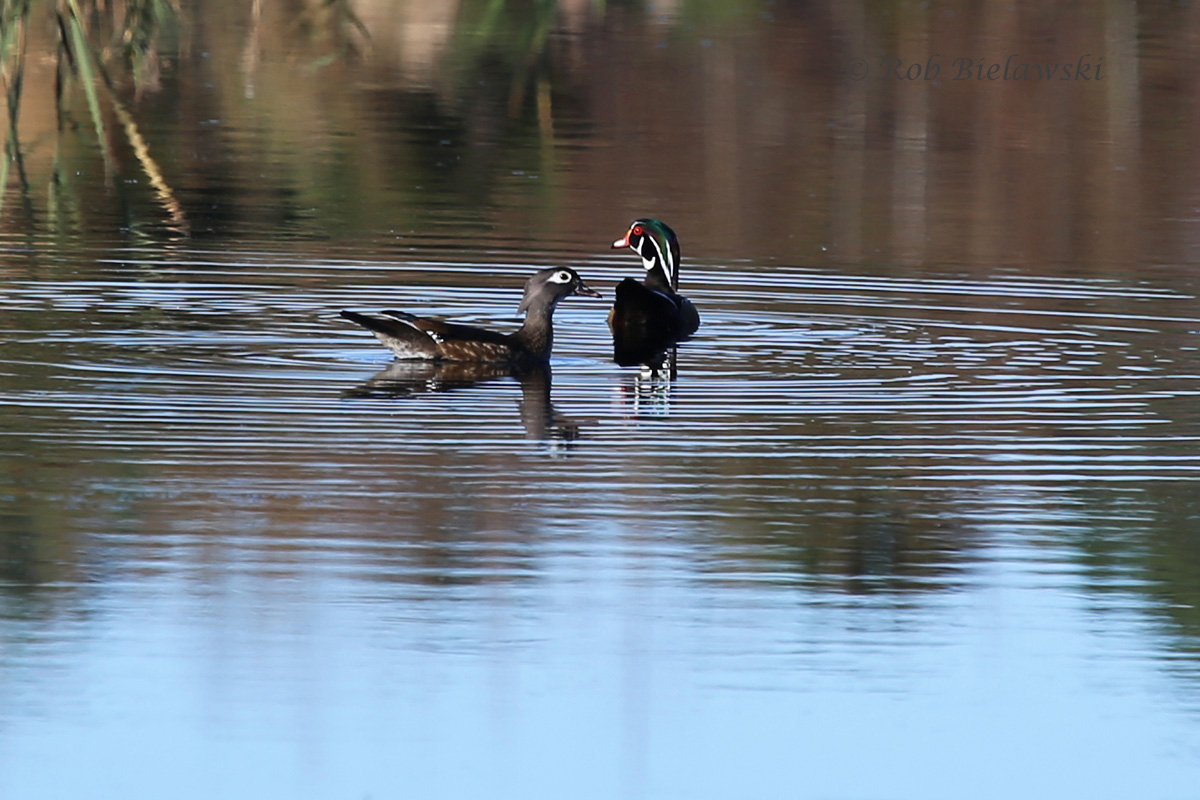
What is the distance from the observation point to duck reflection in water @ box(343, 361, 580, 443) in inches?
420

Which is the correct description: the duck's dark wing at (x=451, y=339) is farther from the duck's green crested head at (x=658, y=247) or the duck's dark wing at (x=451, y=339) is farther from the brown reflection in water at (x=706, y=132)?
the duck's green crested head at (x=658, y=247)

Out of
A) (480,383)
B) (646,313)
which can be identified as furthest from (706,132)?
(480,383)

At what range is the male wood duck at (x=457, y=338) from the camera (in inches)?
486

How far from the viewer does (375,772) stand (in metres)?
6.13

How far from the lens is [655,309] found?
44.4 ft

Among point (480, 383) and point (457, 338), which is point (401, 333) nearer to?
point (457, 338)

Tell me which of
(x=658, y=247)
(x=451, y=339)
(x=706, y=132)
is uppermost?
(x=706, y=132)

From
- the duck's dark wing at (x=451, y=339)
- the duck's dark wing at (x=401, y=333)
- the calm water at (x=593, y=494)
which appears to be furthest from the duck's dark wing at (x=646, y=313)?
the duck's dark wing at (x=401, y=333)

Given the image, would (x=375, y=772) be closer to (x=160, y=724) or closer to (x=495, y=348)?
(x=160, y=724)

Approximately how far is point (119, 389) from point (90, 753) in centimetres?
510

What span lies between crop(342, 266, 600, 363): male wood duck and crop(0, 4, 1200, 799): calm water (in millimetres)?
231

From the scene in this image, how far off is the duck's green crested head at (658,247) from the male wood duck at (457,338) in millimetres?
1992

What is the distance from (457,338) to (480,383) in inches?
13.0

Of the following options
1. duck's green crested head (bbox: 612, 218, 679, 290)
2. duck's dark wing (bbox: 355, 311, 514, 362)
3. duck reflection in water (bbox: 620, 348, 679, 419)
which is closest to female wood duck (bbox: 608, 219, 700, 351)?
duck's green crested head (bbox: 612, 218, 679, 290)
